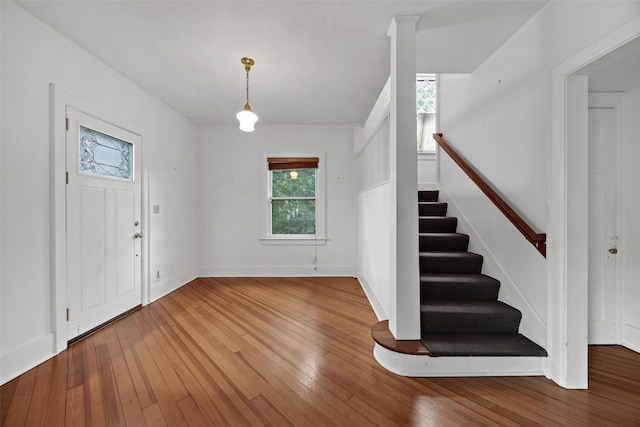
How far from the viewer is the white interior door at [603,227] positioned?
2289mm

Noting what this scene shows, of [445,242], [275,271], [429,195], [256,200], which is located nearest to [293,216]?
[256,200]

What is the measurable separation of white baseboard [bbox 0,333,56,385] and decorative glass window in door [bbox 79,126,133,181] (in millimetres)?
1472

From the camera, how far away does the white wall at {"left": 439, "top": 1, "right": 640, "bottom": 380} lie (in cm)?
174

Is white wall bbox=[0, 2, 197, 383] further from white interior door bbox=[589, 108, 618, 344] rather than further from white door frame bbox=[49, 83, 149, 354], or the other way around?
white interior door bbox=[589, 108, 618, 344]

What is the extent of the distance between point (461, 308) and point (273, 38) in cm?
282

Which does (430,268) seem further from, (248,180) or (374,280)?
(248,180)

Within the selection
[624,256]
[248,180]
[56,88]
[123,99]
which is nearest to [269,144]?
[248,180]

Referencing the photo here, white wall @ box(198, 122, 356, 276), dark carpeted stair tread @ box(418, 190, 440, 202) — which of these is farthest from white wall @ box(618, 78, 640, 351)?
white wall @ box(198, 122, 356, 276)

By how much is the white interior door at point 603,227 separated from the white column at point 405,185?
1.65 m

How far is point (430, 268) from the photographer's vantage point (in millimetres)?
2703

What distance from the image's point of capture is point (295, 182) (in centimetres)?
486

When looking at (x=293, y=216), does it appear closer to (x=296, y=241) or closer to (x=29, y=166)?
(x=296, y=241)

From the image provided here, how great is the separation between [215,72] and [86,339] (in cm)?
296

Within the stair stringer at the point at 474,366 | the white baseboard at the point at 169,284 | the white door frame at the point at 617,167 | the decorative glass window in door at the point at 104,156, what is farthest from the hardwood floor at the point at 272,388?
the decorative glass window in door at the point at 104,156
